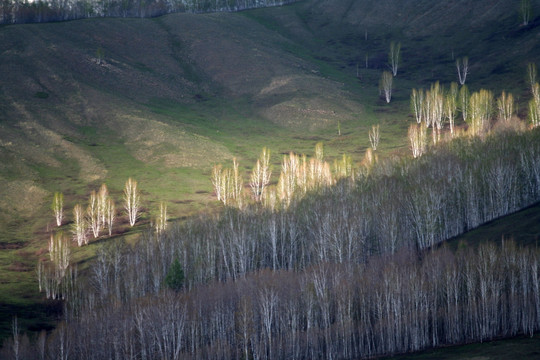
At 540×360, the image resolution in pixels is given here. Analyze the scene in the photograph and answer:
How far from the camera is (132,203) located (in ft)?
417

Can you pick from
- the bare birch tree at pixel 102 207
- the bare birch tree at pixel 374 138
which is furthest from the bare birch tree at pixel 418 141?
the bare birch tree at pixel 102 207

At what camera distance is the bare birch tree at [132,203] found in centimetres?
12312

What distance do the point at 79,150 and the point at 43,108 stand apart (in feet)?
99.4

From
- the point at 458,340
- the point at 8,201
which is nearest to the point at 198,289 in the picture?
the point at 458,340

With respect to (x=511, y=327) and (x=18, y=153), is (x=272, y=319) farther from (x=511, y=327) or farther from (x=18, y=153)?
(x=18, y=153)

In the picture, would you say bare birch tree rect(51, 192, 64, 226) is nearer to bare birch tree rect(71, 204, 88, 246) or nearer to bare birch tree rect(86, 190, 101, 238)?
bare birch tree rect(71, 204, 88, 246)

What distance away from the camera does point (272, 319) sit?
68.5 meters

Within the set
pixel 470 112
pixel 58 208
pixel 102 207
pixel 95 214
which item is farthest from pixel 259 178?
pixel 470 112

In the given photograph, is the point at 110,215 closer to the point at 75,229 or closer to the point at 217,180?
the point at 75,229

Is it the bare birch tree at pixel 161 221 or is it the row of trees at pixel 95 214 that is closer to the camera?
the bare birch tree at pixel 161 221

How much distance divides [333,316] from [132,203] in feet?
238

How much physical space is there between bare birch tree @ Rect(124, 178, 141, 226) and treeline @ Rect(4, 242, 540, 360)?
52275mm

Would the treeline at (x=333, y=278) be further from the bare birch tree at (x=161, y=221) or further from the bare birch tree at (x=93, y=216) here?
the bare birch tree at (x=93, y=216)

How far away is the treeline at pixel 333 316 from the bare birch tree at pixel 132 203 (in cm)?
5227
